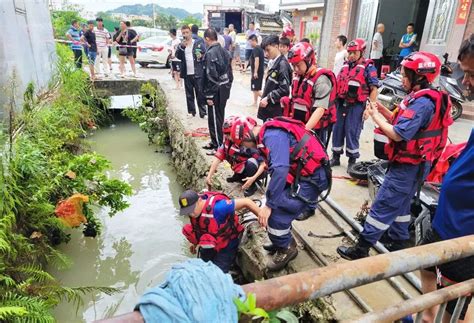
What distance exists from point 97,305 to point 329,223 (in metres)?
2.72

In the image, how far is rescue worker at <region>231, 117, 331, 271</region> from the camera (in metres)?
2.52

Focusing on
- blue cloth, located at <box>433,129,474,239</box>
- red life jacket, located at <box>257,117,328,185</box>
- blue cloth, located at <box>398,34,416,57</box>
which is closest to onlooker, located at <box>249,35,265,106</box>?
blue cloth, located at <box>398,34,416,57</box>

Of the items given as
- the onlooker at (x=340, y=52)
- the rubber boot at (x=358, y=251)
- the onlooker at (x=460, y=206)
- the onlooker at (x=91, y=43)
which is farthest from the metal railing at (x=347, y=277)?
the onlooker at (x=91, y=43)

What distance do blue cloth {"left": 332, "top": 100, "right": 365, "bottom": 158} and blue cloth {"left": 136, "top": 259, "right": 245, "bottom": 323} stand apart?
4.05 metres

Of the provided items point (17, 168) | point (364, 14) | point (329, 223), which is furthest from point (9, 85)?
point (364, 14)

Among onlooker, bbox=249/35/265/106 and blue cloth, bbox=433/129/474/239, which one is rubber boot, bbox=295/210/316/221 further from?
onlooker, bbox=249/35/265/106

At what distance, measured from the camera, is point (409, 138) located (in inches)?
95.1

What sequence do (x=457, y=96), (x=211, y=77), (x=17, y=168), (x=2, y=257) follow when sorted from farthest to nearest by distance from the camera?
(x=457, y=96) → (x=211, y=77) → (x=17, y=168) → (x=2, y=257)

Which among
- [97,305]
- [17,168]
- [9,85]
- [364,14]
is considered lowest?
[97,305]

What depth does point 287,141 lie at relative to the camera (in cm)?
257

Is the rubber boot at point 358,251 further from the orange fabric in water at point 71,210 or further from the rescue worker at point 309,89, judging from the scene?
the orange fabric in water at point 71,210

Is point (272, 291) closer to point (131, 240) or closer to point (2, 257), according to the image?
point (2, 257)

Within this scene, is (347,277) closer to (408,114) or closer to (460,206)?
(460,206)

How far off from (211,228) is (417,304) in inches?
77.9
